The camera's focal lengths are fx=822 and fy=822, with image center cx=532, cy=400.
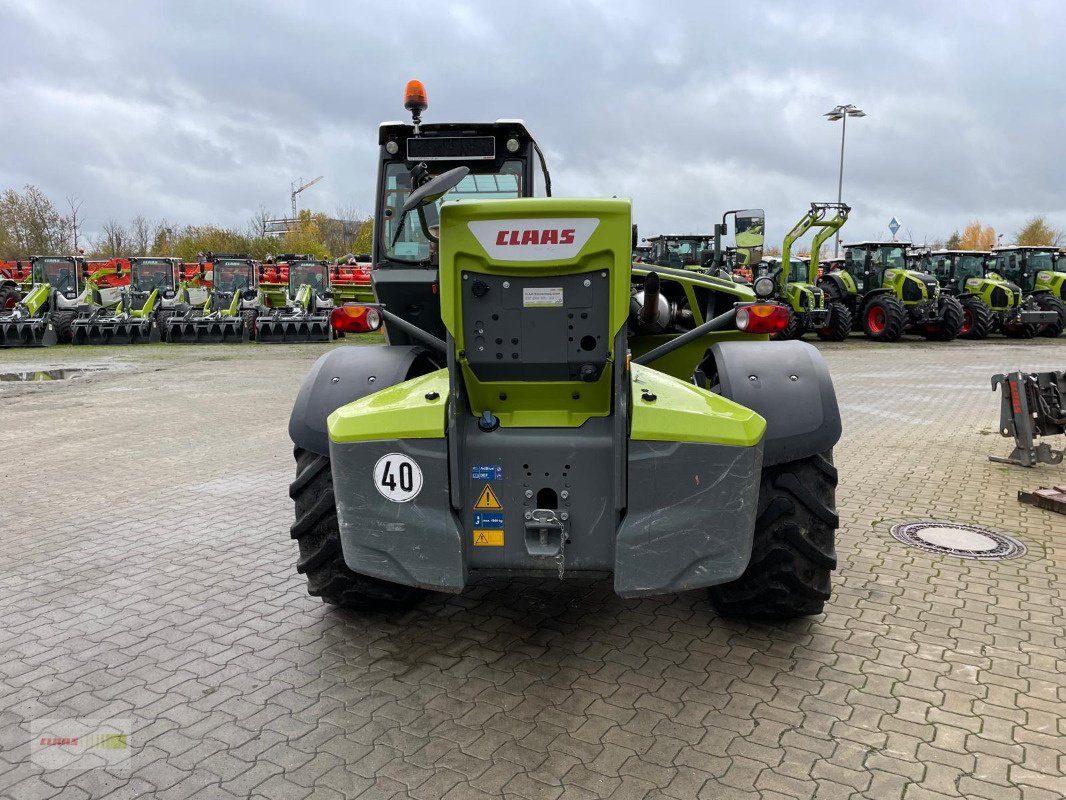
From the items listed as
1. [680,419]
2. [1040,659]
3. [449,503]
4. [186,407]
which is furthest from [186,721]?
[186,407]

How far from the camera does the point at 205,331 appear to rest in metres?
23.3

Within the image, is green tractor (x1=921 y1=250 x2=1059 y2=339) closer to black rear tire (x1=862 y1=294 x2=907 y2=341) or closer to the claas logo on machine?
black rear tire (x1=862 y1=294 x2=907 y2=341)

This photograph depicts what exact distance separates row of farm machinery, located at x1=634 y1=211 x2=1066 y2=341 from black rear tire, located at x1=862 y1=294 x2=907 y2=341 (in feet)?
0.08

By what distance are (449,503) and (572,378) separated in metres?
0.69

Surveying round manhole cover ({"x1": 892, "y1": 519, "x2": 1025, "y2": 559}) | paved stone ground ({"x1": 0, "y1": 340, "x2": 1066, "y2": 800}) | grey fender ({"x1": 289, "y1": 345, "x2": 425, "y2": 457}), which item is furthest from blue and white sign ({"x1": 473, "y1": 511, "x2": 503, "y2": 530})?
round manhole cover ({"x1": 892, "y1": 519, "x2": 1025, "y2": 559})

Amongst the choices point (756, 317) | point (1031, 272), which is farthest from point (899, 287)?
point (756, 317)

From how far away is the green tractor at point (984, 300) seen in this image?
22375 mm

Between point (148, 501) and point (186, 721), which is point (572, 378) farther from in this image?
point (148, 501)

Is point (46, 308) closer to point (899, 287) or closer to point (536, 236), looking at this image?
point (899, 287)

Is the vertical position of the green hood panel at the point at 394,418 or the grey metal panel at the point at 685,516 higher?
the green hood panel at the point at 394,418

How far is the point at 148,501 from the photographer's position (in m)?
6.35

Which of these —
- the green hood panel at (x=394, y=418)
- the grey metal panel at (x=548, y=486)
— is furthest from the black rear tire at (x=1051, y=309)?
the green hood panel at (x=394, y=418)

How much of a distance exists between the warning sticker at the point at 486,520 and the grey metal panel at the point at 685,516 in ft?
1.56

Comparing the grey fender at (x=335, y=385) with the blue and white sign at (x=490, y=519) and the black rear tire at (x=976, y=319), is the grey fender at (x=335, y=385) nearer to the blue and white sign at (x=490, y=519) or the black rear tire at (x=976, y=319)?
the blue and white sign at (x=490, y=519)
